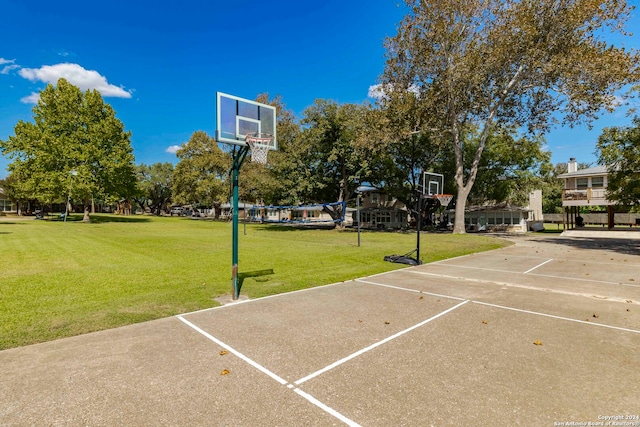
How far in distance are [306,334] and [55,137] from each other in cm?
4519

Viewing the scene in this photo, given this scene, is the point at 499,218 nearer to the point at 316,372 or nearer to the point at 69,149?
the point at 316,372

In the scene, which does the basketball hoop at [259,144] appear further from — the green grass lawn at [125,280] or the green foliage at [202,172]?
the green foliage at [202,172]

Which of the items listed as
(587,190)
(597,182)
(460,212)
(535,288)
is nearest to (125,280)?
(535,288)

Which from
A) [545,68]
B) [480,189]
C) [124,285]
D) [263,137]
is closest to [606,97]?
[545,68]

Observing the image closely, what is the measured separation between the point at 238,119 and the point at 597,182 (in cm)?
4119

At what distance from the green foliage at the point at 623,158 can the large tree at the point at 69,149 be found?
46.0 metres

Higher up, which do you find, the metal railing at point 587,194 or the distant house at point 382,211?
the metal railing at point 587,194

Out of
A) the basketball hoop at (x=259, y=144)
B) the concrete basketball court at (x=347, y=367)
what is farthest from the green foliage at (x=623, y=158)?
the basketball hoop at (x=259, y=144)

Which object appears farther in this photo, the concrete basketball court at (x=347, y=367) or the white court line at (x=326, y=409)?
the concrete basketball court at (x=347, y=367)

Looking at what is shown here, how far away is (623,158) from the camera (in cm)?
1889

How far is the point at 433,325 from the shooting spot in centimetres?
549

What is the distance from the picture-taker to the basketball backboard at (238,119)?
7469 millimetres

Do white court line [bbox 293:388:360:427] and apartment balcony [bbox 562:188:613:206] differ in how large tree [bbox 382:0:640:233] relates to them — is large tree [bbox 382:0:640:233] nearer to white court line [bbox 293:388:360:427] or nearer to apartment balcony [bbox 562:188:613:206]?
apartment balcony [bbox 562:188:613:206]

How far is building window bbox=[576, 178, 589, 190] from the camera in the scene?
34.5 meters
